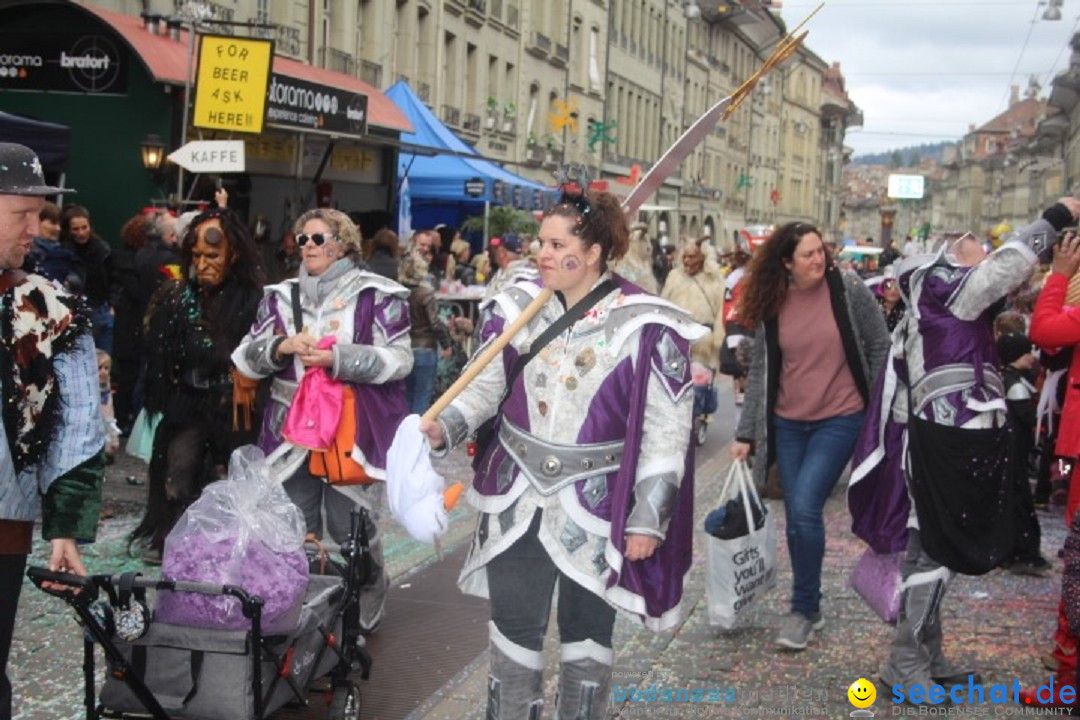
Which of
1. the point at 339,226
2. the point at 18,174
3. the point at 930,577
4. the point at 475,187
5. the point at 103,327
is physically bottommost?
the point at 930,577

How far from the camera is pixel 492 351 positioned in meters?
4.21

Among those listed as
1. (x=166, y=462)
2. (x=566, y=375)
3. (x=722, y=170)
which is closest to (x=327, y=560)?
(x=566, y=375)

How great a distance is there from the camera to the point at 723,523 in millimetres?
6340

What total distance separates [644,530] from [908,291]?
6.77 feet

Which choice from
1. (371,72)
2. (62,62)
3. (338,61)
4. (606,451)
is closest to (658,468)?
(606,451)

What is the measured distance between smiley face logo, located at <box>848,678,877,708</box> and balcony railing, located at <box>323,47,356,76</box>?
20561mm

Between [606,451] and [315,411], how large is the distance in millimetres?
1873

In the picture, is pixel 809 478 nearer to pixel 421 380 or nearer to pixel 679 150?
pixel 679 150

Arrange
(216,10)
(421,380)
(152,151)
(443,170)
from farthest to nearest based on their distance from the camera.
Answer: (443,170)
(216,10)
(152,151)
(421,380)

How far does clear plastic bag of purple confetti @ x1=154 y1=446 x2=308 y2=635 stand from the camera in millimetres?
4293

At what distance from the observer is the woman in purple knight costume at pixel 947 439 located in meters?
5.37

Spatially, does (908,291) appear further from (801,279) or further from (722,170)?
(722,170)

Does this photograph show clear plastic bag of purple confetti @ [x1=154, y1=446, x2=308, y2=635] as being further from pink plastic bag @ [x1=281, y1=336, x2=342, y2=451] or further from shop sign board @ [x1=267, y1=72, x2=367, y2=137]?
shop sign board @ [x1=267, y1=72, x2=367, y2=137]

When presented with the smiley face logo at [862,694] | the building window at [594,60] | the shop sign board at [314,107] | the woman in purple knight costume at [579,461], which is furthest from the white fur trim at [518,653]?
the building window at [594,60]
